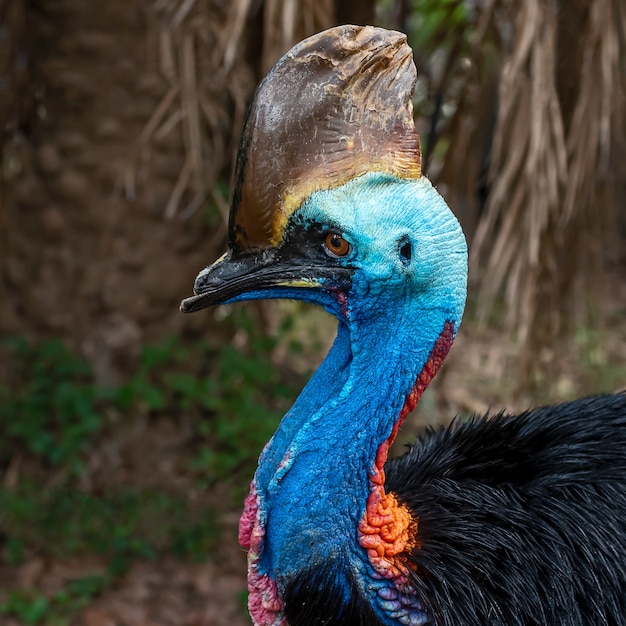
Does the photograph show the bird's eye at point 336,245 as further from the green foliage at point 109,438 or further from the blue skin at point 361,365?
the green foliage at point 109,438

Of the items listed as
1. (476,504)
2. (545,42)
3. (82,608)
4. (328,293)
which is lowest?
(82,608)

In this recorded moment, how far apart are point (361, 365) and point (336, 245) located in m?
0.21

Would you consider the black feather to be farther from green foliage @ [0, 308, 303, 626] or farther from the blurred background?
green foliage @ [0, 308, 303, 626]

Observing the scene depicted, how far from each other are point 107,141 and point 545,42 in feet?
4.96

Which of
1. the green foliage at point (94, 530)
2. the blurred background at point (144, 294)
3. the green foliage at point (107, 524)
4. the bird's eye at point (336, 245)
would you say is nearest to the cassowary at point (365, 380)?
the bird's eye at point (336, 245)

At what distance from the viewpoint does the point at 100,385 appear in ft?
11.0

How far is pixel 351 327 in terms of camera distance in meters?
1.56

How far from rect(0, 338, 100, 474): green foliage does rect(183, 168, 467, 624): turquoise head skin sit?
5.83ft

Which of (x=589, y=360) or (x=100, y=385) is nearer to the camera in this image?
(x=100, y=385)

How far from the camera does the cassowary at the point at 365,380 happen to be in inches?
58.6

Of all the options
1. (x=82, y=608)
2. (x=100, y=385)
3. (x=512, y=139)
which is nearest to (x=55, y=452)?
(x=100, y=385)

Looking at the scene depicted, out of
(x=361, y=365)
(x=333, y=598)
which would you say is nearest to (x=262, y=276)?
(x=361, y=365)

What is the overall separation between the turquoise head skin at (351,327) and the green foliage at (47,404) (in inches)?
70.0

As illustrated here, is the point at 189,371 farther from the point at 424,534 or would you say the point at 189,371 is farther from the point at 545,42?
the point at 424,534
